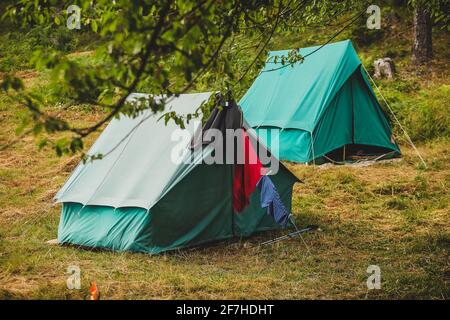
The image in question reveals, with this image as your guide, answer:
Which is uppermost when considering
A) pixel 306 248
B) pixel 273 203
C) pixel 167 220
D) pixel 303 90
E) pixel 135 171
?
pixel 303 90

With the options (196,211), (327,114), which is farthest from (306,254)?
(327,114)

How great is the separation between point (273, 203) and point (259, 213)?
2.41 ft

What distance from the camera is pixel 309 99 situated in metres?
12.0

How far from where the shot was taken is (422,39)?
1612cm

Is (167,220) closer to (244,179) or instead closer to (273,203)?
(244,179)

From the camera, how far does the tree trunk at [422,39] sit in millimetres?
15806

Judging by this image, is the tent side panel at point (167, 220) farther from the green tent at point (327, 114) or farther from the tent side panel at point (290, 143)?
the green tent at point (327, 114)

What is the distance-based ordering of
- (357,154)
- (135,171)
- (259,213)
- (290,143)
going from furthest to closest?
1. (357,154)
2. (290,143)
3. (259,213)
4. (135,171)

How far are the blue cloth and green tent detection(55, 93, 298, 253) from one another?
52 centimetres

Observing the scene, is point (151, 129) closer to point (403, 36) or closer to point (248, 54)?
point (248, 54)

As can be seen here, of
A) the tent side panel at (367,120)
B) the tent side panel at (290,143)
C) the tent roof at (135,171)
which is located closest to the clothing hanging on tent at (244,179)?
the tent roof at (135,171)

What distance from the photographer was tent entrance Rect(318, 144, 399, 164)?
1201 cm
